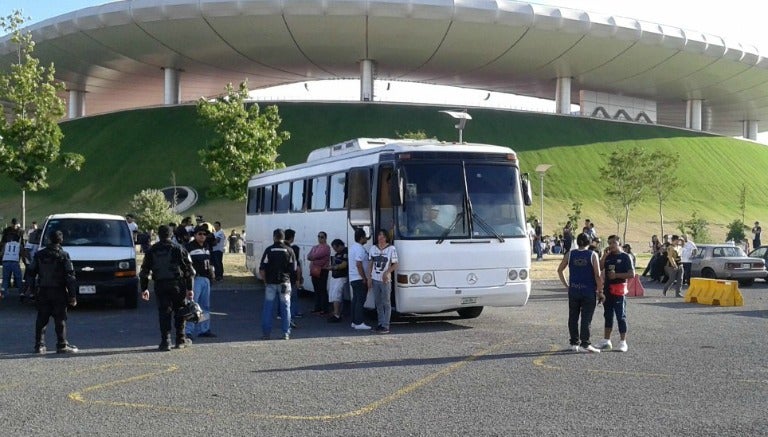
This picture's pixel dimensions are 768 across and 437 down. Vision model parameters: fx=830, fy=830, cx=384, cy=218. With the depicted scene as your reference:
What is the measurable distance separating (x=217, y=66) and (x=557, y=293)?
5636cm

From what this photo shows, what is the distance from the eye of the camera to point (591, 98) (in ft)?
255

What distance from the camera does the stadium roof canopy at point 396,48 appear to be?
5953cm

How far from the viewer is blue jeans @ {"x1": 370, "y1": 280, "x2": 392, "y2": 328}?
13.0 meters

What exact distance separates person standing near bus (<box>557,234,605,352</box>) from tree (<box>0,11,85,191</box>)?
21.1 m

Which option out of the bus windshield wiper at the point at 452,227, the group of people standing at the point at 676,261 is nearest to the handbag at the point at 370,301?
the bus windshield wiper at the point at 452,227

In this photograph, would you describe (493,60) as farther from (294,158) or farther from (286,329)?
(286,329)

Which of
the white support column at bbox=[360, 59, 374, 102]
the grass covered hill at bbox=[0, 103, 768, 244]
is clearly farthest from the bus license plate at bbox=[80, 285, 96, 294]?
the white support column at bbox=[360, 59, 374, 102]

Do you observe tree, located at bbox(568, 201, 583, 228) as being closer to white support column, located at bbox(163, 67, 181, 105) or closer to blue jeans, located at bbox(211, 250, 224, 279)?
blue jeans, located at bbox(211, 250, 224, 279)

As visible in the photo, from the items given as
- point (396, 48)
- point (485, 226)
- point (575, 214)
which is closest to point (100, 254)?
point (485, 226)

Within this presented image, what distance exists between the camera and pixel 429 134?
64.8 m

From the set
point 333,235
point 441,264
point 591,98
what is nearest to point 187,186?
point 591,98

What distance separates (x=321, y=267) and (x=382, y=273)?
3070 millimetres

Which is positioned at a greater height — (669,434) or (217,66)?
(217,66)

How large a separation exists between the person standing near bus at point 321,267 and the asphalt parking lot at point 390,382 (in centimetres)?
159
